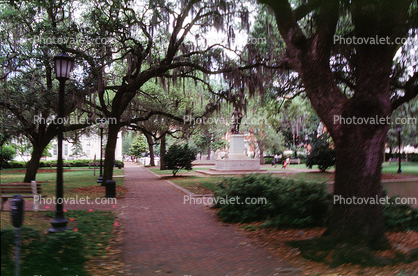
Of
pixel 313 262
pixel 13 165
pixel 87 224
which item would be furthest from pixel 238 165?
pixel 13 165

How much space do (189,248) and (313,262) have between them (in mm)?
2372

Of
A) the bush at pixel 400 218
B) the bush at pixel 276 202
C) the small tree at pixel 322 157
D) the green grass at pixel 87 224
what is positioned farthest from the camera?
the small tree at pixel 322 157

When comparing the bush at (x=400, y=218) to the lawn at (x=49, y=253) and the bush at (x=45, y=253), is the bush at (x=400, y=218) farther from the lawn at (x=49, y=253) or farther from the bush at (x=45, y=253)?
the bush at (x=45, y=253)

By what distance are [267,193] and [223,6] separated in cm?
654

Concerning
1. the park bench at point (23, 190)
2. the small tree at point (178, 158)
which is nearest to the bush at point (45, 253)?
the park bench at point (23, 190)

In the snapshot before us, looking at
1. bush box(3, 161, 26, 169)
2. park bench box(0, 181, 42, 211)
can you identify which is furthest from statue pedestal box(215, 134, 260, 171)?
bush box(3, 161, 26, 169)

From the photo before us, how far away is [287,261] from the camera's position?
560 centimetres

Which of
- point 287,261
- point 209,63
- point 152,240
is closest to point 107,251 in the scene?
point 152,240

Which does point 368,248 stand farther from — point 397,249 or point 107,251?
point 107,251

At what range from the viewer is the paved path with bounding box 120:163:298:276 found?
5293 millimetres

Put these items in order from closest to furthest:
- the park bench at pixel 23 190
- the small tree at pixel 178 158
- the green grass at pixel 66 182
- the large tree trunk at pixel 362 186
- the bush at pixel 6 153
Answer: the large tree trunk at pixel 362 186, the park bench at pixel 23 190, the green grass at pixel 66 182, the small tree at pixel 178 158, the bush at pixel 6 153

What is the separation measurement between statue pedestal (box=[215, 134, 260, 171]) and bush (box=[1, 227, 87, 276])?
942 inches

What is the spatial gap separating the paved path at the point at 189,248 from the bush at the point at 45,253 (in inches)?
33.5

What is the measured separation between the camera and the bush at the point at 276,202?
7688 millimetres
